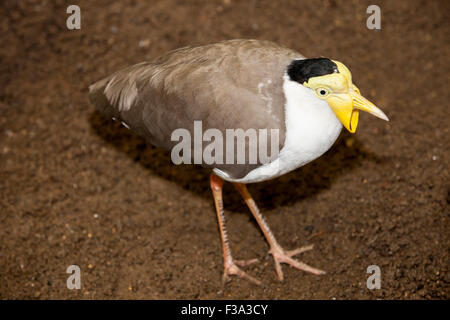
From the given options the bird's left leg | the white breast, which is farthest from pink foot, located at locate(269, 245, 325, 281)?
the white breast

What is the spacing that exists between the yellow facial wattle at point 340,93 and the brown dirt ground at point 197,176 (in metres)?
1.11

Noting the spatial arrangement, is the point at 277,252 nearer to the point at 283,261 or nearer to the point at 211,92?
the point at 283,261

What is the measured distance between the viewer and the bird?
7.41ft

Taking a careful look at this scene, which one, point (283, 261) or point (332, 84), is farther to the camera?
point (283, 261)

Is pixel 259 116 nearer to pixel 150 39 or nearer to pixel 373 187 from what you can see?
pixel 373 187

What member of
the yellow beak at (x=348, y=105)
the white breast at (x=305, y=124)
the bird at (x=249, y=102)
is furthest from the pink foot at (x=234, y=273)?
the yellow beak at (x=348, y=105)

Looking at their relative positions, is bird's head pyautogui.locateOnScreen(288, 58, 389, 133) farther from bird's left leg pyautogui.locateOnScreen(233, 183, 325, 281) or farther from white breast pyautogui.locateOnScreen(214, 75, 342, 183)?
bird's left leg pyautogui.locateOnScreen(233, 183, 325, 281)

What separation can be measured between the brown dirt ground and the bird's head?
Answer: 3.66ft

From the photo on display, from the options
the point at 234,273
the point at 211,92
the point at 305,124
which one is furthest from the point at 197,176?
the point at 305,124

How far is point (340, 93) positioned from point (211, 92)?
2.18 feet

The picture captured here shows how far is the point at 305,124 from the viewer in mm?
2291

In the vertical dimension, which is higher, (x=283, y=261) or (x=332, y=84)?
(x=332, y=84)

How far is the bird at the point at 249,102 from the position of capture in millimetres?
2260

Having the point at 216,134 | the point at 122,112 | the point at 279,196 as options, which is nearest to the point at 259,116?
the point at 216,134
